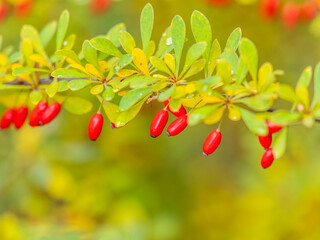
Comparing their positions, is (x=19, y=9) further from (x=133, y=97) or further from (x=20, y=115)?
(x=133, y=97)

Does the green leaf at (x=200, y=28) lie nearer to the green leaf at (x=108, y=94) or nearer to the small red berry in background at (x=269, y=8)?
the green leaf at (x=108, y=94)

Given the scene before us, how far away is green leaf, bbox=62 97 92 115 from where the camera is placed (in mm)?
875

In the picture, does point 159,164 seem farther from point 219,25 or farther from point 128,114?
point 128,114

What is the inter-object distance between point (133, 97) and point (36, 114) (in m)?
0.25

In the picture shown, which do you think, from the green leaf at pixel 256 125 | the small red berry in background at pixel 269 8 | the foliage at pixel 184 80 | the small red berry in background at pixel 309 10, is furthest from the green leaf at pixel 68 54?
the small red berry in background at pixel 309 10

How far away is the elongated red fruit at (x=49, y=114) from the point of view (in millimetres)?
829

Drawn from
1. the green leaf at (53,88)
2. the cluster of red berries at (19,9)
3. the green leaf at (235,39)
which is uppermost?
the green leaf at (235,39)

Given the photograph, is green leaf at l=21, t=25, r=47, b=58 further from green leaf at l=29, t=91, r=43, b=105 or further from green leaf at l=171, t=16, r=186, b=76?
green leaf at l=171, t=16, r=186, b=76

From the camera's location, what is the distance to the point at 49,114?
32.8 inches

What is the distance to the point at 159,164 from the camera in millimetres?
Result: 2412

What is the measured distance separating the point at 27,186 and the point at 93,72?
1.33 m

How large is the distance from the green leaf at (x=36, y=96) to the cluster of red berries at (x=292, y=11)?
103 centimetres

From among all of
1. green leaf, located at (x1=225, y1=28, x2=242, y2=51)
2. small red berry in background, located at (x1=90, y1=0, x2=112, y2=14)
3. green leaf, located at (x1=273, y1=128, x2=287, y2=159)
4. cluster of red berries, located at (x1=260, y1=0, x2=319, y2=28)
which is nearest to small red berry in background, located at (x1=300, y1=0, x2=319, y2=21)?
cluster of red berries, located at (x1=260, y1=0, x2=319, y2=28)

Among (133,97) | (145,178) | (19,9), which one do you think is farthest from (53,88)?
(145,178)
